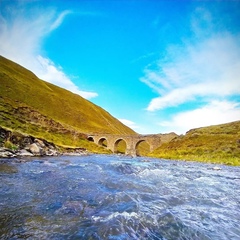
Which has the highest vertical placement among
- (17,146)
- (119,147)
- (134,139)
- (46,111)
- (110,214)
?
(46,111)

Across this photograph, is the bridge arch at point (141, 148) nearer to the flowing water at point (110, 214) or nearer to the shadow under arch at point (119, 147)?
the shadow under arch at point (119, 147)

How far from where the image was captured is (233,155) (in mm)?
44562

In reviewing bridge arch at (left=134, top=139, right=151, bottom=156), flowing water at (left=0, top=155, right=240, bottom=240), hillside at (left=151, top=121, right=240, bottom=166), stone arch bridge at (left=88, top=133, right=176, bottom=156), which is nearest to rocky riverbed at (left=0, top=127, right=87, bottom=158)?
flowing water at (left=0, top=155, right=240, bottom=240)

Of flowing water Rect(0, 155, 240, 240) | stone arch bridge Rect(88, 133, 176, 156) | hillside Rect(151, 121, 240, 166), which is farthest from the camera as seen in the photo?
stone arch bridge Rect(88, 133, 176, 156)

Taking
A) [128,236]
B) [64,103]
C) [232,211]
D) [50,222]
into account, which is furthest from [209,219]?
[64,103]

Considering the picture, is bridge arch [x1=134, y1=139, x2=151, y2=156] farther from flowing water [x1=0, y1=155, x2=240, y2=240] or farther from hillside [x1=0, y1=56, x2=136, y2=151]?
flowing water [x1=0, y1=155, x2=240, y2=240]

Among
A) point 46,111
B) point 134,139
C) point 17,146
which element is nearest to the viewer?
point 17,146

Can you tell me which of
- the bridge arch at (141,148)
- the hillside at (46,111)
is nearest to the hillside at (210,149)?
the bridge arch at (141,148)

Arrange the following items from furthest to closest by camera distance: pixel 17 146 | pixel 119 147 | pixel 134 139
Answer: pixel 119 147
pixel 134 139
pixel 17 146

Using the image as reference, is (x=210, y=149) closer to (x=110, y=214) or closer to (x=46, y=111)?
(x=110, y=214)

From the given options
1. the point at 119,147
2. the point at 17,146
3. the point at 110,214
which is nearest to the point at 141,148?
the point at 119,147

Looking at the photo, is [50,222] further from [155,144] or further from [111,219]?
[155,144]

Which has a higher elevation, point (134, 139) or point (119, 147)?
point (134, 139)

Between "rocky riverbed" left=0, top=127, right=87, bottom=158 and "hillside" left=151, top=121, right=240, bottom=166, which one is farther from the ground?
"hillside" left=151, top=121, right=240, bottom=166
